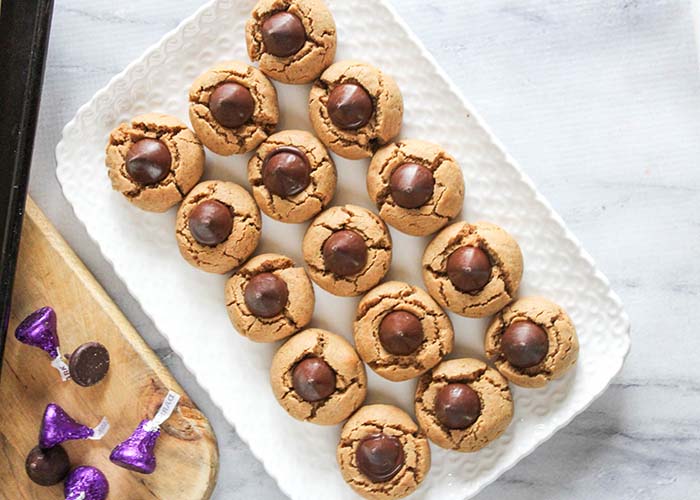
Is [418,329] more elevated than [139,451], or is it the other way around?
[418,329]

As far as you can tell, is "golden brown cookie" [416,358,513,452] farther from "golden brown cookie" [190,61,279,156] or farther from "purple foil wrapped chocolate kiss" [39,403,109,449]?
"purple foil wrapped chocolate kiss" [39,403,109,449]

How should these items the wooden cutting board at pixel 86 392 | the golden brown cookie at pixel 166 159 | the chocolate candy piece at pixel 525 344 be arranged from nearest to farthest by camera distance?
the chocolate candy piece at pixel 525 344 → the golden brown cookie at pixel 166 159 → the wooden cutting board at pixel 86 392

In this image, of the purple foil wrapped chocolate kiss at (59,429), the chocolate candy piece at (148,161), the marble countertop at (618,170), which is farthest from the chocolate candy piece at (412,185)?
the purple foil wrapped chocolate kiss at (59,429)

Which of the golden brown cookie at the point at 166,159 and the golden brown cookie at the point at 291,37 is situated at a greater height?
the golden brown cookie at the point at 291,37

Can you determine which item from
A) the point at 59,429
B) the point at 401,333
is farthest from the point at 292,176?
the point at 59,429

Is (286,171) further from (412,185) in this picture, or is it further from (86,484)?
(86,484)

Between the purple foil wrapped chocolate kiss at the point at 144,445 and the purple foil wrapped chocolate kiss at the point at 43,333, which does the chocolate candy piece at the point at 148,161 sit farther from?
the purple foil wrapped chocolate kiss at the point at 144,445

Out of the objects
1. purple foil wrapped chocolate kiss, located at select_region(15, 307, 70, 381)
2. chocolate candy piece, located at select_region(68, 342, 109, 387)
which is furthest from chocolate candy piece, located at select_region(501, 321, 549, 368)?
purple foil wrapped chocolate kiss, located at select_region(15, 307, 70, 381)
